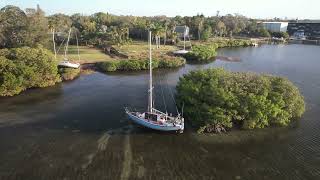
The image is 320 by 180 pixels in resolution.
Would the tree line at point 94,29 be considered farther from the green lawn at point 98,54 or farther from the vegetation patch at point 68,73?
the vegetation patch at point 68,73

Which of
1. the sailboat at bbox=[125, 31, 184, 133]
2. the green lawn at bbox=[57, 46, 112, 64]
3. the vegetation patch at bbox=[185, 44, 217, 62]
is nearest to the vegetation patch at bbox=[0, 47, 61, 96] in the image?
the green lawn at bbox=[57, 46, 112, 64]

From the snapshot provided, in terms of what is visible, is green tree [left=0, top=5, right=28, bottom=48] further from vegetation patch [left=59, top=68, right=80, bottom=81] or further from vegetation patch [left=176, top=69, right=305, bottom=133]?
vegetation patch [left=176, top=69, right=305, bottom=133]

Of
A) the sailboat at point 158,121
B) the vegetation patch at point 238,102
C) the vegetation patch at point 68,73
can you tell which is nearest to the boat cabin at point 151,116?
the sailboat at point 158,121

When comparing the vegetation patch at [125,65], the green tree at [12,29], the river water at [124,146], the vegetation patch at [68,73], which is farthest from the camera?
the green tree at [12,29]

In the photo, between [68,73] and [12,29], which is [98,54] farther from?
[68,73]

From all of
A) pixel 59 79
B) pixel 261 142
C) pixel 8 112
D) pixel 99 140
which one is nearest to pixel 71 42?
pixel 59 79
